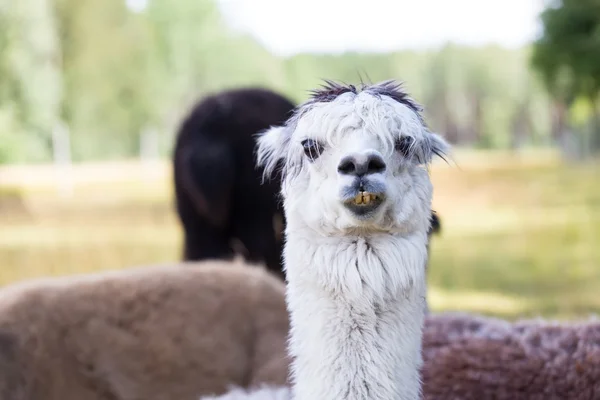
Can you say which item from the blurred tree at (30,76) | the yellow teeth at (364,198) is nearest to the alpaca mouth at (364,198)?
the yellow teeth at (364,198)

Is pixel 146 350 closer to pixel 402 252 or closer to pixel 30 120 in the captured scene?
pixel 402 252

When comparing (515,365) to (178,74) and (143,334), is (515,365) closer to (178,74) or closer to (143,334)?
(143,334)

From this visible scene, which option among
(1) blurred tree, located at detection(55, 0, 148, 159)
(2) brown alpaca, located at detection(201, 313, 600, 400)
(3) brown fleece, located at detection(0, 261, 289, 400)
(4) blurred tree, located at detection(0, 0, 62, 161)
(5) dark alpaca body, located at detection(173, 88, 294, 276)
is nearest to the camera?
(2) brown alpaca, located at detection(201, 313, 600, 400)

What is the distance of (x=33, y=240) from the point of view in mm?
3699

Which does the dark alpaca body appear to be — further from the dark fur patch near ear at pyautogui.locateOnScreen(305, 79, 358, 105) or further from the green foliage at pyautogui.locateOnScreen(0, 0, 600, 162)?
the dark fur patch near ear at pyautogui.locateOnScreen(305, 79, 358, 105)

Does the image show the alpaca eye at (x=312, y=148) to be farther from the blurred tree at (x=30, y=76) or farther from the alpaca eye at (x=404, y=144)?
the blurred tree at (x=30, y=76)

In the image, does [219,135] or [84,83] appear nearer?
[219,135]

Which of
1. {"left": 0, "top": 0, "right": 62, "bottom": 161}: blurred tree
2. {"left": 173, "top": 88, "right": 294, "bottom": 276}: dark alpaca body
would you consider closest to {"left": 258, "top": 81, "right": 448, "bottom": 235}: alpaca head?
{"left": 173, "top": 88, "right": 294, "bottom": 276}: dark alpaca body

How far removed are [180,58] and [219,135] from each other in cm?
137

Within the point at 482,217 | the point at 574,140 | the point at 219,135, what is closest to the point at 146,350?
the point at 219,135

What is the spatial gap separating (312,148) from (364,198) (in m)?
0.17

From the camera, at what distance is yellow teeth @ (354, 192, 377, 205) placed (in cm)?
114

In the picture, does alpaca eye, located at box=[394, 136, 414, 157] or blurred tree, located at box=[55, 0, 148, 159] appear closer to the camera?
alpaca eye, located at box=[394, 136, 414, 157]

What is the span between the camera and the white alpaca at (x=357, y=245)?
119 cm
